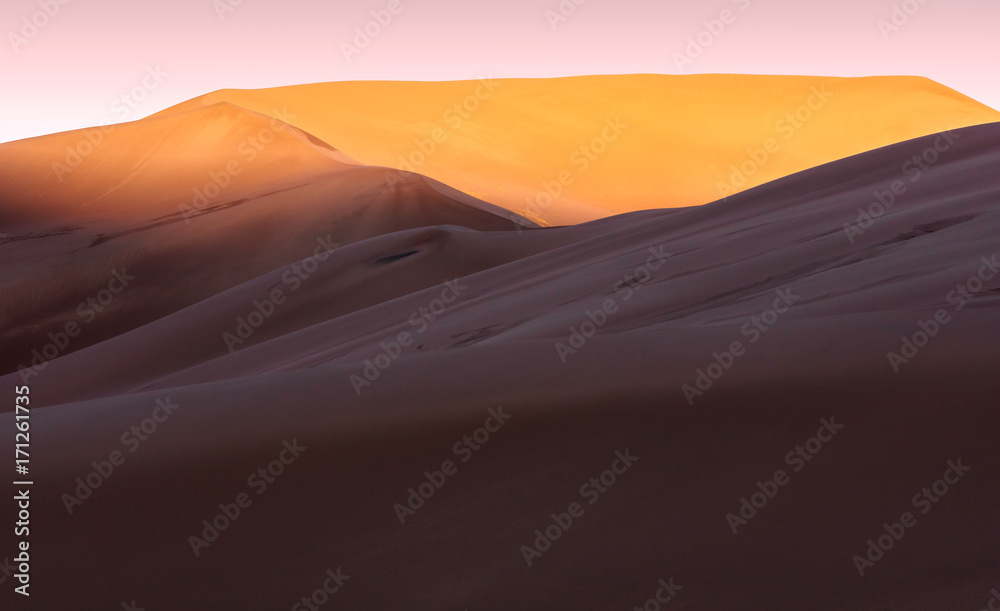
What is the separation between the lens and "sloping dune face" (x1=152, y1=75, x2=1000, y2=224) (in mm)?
35500

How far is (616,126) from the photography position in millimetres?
45812

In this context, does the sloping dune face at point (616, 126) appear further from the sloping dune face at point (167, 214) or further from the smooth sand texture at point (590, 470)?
the smooth sand texture at point (590, 470)

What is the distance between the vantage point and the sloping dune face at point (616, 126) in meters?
35.5

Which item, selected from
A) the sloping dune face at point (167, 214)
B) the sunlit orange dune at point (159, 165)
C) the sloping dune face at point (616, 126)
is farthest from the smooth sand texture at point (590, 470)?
the sloping dune face at point (616, 126)

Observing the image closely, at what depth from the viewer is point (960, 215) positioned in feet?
15.9

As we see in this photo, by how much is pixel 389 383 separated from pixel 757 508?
1.42m

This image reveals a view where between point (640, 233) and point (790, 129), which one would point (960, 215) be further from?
point (790, 129)

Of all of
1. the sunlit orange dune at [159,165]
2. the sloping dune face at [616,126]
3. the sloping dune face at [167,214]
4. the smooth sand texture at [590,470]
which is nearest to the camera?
the smooth sand texture at [590,470]

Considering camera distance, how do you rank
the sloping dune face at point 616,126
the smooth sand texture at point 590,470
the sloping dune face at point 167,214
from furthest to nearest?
1. the sloping dune face at point 616,126
2. the sloping dune face at point 167,214
3. the smooth sand texture at point 590,470

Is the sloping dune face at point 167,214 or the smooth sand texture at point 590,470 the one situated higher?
the sloping dune face at point 167,214

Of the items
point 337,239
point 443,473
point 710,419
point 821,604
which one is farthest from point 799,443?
point 337,239

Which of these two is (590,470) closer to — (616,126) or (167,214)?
(167,214)

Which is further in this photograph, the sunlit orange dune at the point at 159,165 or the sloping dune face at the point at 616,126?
the sloping dune face at the point at 616,126

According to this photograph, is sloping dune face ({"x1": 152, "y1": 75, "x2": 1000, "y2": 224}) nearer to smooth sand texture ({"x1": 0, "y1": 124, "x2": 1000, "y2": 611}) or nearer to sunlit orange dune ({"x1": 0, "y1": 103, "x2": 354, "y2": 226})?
sunlit orange dune ({"x1": 0, "y1": 103, "x2": 354, "y2": 226})
